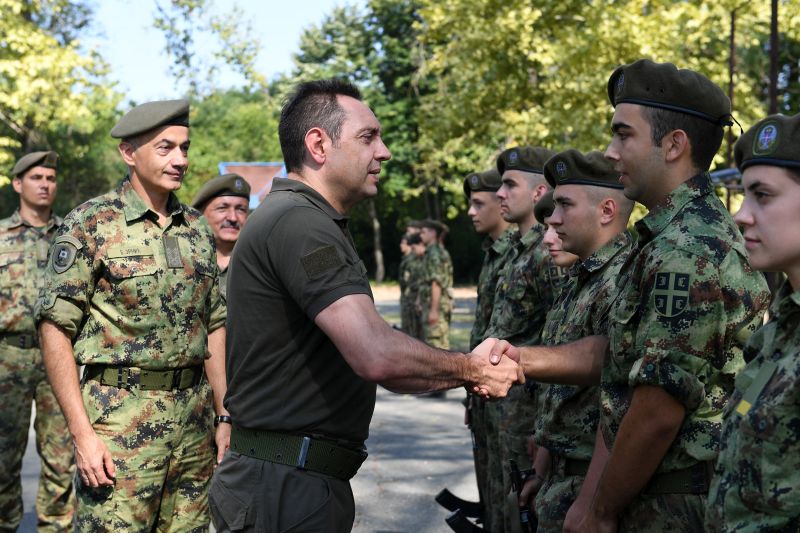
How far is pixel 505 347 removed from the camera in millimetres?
3467

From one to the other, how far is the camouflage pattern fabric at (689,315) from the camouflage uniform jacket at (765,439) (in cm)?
35

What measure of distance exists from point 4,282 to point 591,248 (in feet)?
13.5

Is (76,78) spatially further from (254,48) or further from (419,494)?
(419,494)

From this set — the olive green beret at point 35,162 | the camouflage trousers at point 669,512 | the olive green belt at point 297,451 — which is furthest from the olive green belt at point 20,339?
the camouflage trousers at point 669,512

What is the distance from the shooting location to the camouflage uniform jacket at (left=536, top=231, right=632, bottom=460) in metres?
3.56

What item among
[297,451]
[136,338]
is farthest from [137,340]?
[297,451]

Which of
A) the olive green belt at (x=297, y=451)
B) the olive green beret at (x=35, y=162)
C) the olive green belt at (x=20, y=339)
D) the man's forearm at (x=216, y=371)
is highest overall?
the olive green beret at (x=35, y=162)

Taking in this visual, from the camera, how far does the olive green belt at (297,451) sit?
10.2 ft

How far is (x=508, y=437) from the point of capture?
5543 mm

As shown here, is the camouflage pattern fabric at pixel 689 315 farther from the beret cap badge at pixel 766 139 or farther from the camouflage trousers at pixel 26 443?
the camouflage trousers at pixel 26 443

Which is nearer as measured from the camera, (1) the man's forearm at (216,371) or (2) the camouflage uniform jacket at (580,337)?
(2) the camouflage uniform jacket at (580,337)

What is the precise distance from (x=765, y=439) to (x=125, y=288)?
299 centimetres

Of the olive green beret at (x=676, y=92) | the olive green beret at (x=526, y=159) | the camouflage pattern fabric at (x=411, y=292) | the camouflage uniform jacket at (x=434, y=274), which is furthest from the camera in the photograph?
the camouflage pattern fabric at (x=411, y=292)

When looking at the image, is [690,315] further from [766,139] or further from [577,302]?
A: [577,302]
